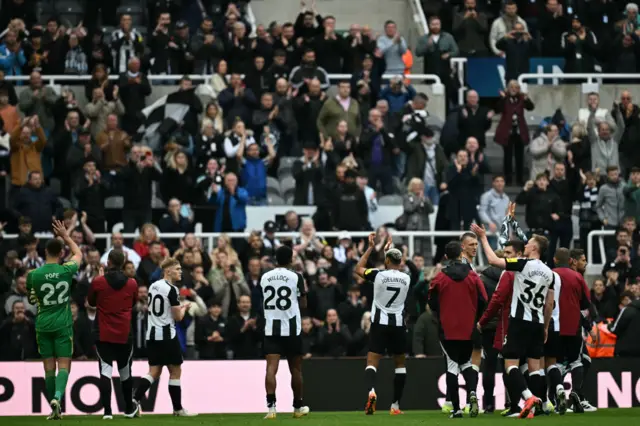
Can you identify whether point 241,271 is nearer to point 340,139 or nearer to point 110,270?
point 340,139

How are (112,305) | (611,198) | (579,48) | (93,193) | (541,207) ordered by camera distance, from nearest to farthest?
(112,305) < (541,207) < (93,193) < (611,198) < (579,48)

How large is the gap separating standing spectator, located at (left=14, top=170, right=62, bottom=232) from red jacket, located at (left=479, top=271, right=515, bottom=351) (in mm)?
10865

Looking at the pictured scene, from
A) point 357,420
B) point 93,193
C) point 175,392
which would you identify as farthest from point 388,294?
point 93,193

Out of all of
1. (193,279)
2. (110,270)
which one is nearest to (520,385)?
(110,270)

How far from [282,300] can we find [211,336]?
565 cm

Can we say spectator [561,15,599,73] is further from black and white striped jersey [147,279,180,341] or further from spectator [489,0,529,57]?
black and white striped jersey [147,279,180,341]

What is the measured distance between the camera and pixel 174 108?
29.9 metres

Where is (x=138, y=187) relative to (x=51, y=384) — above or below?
above

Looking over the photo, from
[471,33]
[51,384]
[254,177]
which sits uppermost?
[471,33]

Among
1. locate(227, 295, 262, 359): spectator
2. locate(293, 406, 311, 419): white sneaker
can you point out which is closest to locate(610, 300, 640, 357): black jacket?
locate(227, 295, 262, 359): spectator

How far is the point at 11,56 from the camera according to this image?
31.2 metres

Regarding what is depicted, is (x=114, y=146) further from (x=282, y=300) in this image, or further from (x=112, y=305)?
(x=282, y=300)

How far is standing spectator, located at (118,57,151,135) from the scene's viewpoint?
98.5ft

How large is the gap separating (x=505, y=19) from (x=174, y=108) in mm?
7827
